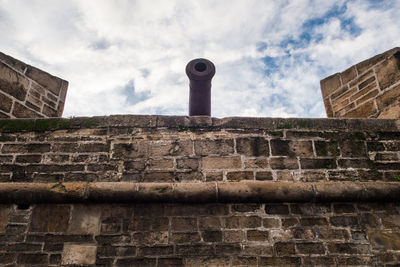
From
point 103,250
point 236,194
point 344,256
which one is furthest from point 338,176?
point 103,250

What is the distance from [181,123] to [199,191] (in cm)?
87

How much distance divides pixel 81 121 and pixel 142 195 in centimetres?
125

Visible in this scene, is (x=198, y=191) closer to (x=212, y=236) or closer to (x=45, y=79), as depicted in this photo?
(x=212, y=236)

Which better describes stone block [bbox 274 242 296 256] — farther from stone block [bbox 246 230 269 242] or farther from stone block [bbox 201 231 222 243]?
stone block [bbox 201 231 222 243]

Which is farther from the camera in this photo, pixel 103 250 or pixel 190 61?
pixel 190 61

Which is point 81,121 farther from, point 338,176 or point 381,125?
point 381,125

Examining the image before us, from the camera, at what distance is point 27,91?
470cm

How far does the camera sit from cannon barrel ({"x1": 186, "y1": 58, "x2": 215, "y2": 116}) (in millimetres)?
3928

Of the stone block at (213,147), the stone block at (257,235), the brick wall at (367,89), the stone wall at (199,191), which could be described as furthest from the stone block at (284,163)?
the brick wall at (367,89)

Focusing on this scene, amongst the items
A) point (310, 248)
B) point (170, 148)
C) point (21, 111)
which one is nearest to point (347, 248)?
point (310, 248)

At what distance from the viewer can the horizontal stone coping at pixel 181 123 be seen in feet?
11.5

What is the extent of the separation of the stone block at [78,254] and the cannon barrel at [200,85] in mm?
2150

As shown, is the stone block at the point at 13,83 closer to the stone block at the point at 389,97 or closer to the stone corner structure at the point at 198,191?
the stone corner structure at the point at 198,191

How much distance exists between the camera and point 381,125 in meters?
3.63
